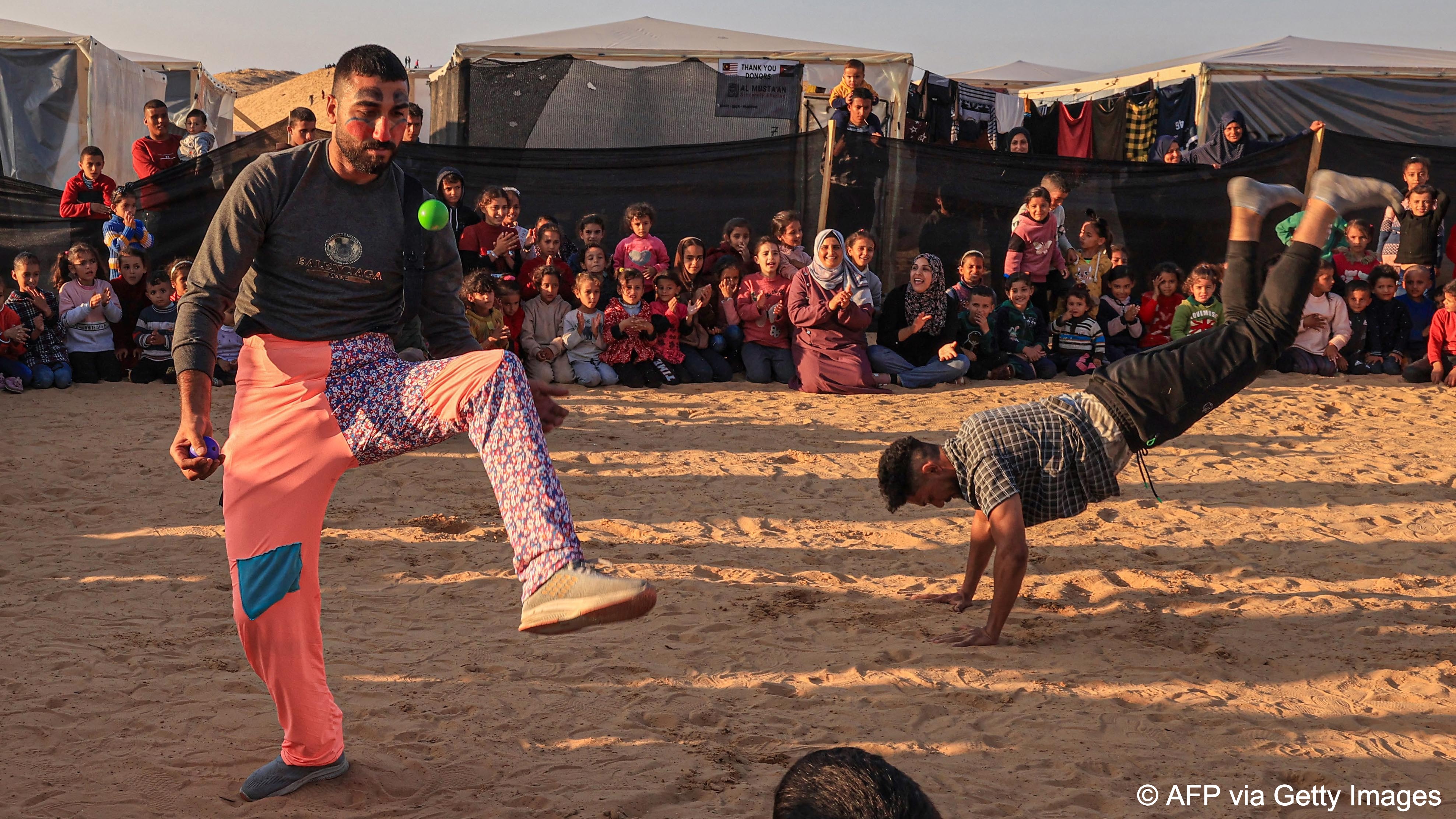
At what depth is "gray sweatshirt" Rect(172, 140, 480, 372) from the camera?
9.54ft

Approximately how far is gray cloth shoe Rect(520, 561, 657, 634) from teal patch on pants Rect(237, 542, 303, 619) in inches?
33.9

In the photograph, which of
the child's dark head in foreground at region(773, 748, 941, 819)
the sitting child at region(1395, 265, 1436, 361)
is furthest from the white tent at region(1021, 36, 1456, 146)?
the child's dark head in foreground at region(773, 748, 941, 819)

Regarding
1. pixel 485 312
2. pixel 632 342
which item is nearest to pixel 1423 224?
pixel 632 342

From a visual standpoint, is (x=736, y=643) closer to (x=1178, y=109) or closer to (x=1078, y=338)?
(x=1078, y=338)

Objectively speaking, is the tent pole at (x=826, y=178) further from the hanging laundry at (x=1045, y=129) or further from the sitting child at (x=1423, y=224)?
the sitting child at (x=1423, y=224)

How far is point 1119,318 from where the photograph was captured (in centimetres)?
993

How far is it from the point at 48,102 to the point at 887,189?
9.22 m

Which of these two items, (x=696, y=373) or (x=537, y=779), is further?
(x=696, y=373)

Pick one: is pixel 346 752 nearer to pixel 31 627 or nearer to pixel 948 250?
pixel 31 627

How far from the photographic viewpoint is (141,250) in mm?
8922

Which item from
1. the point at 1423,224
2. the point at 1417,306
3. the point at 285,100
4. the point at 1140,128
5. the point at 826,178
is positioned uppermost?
the point at 285,100

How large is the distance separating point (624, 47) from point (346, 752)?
1070cm

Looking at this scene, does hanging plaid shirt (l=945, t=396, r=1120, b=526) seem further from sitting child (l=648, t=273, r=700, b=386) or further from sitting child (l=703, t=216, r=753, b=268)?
sitting child (l=703, t=216, r=753, b=268)

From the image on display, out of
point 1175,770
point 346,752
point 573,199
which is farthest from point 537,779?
point 573,199
